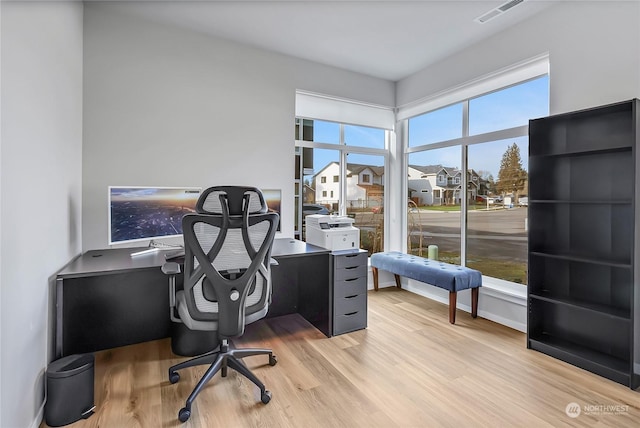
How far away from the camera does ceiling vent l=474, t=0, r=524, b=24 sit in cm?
256

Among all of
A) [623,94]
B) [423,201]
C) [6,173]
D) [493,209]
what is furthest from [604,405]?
[6,173]

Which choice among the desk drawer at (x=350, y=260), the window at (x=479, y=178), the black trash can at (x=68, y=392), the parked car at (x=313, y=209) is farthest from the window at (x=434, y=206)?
the black trash can at (x=68, y=392)

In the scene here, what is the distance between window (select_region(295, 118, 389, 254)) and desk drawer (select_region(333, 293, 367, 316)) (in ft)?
3.83

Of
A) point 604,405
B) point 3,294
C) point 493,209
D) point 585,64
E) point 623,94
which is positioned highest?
point 585,64

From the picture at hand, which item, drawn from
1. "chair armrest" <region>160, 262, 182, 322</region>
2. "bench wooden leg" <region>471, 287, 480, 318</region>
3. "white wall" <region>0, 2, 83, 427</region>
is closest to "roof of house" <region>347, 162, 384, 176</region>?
"bench wooden leg" <region>471, 287, 480, 318</region>

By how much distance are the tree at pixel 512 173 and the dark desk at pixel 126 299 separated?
1.97 meters

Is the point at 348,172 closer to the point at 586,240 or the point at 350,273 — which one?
the point at 350,273

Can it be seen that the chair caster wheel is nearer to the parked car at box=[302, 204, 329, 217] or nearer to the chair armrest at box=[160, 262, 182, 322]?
the chair armrest at box=[160, 262, 182, 322]

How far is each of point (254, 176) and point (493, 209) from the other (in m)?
2.52

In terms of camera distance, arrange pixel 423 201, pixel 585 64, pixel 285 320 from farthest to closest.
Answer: pixel 423 201 < pixel 285 320 < pixel 585 64

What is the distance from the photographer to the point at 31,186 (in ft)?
5.14

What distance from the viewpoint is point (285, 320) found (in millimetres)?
3158

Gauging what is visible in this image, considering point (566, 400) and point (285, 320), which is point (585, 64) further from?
point (285, 320)

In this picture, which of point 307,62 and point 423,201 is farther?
point 423,201
